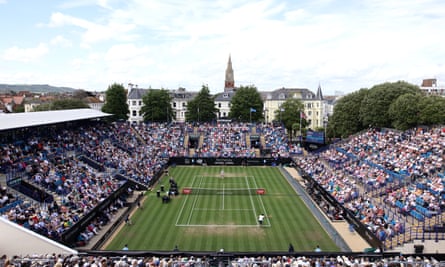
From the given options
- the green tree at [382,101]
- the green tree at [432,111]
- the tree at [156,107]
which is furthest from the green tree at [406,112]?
the tree at [156,107]

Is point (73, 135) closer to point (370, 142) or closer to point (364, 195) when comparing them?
point (364, 195)

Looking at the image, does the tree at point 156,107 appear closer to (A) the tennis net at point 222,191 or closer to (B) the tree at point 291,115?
(B) the tree at point 291,115

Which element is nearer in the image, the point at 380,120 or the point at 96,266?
the point at 96,266

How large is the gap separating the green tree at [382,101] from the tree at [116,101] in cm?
4677

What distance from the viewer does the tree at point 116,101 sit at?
71.7 metres

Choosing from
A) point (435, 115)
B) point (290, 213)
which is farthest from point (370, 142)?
point (290, 213)

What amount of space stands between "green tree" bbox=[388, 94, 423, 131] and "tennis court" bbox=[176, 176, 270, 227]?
20425mm

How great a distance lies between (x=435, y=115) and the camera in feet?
135

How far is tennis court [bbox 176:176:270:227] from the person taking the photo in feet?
92.5

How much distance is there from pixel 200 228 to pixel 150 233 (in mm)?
3708

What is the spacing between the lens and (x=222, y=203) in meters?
33.2

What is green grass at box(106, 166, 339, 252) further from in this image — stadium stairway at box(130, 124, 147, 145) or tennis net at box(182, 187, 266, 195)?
stadium stairway at box(130, 124, 147, 145)

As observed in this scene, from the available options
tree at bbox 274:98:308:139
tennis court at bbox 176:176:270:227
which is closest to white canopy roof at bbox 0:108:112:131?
tennis court at bbox 176:176:270:227

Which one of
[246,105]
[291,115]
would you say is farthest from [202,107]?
[291,115]
